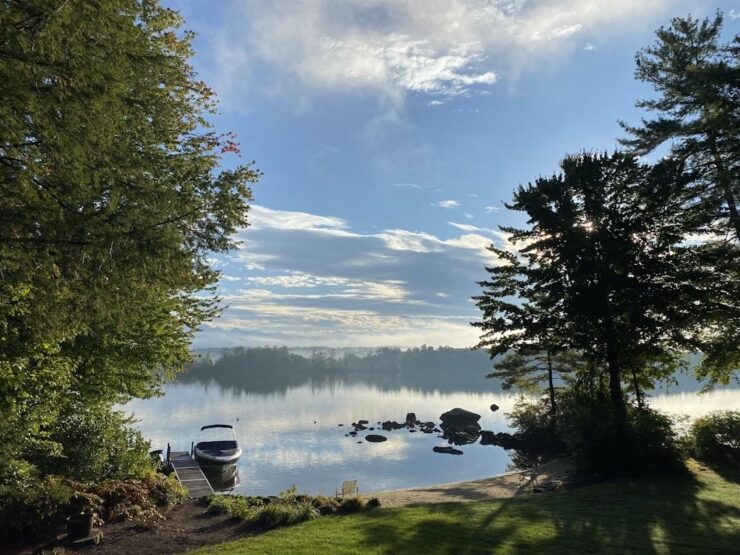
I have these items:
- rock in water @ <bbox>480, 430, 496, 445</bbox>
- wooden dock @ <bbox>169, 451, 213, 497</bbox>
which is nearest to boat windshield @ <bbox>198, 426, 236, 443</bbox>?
rock in water @ <bbox>480, 430, 496, 445</bbox>

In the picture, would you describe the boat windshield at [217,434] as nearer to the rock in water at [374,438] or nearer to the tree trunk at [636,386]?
the rock in water at [374,438]

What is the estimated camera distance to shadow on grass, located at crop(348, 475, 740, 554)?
953 cm

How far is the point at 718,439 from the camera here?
20016mm

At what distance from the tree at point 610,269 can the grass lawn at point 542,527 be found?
648 cm

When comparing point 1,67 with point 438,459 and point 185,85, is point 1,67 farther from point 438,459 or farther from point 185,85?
point 438,459

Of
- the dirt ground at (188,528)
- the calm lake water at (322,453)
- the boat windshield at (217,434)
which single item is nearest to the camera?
the dirt ground at (188,528)

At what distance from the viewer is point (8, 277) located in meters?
7.42

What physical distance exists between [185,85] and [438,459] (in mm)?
43746

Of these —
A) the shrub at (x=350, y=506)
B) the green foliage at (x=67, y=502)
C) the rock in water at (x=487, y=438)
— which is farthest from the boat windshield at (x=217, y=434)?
the shrub at (x=350, y=506)

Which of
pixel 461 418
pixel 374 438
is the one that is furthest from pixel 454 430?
pixel 374 438

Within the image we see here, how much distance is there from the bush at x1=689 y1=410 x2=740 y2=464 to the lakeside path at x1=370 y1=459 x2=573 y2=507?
543 centimetres

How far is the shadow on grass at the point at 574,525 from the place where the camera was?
9.53 metres

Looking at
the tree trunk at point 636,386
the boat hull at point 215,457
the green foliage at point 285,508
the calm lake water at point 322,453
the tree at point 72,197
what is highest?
the tree at point 72,197

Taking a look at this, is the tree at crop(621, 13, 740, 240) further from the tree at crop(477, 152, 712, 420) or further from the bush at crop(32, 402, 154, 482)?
the bush at crop(32, 402, 154, 482)
